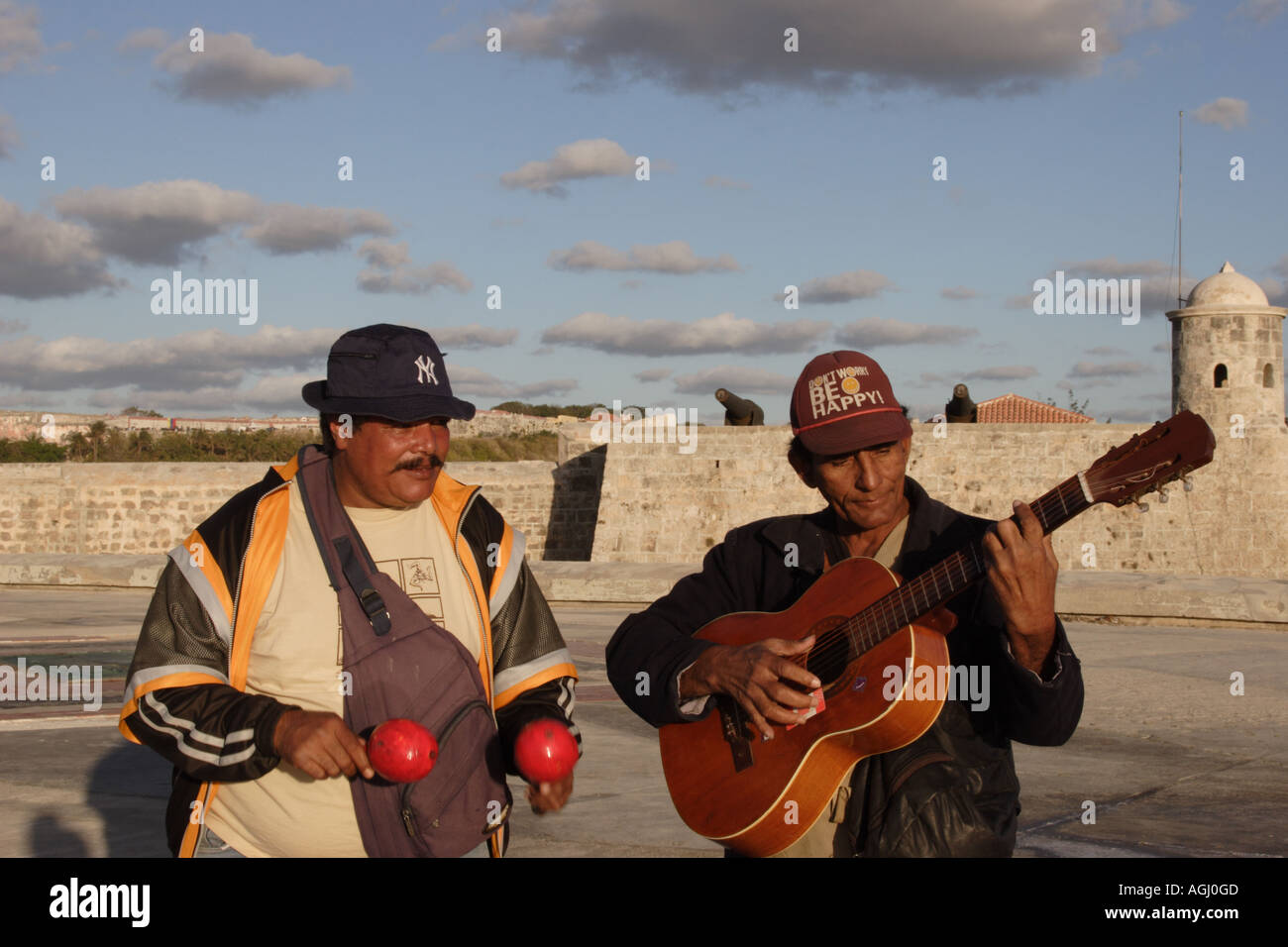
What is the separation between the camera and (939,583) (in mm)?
2885

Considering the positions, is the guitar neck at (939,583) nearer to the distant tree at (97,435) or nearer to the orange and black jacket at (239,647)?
the orange and black jacket at (239,647)

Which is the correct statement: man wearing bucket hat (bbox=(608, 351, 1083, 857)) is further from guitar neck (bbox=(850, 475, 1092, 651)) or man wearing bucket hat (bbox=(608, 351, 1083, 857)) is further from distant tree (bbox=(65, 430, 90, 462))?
distant tree (bbox=(65, 430, 90, 462))

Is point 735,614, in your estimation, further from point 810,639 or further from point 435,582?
point 435,582

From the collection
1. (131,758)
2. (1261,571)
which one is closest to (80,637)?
(131,758)

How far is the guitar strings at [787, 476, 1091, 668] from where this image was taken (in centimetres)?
278

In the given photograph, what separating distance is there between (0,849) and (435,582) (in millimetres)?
2829

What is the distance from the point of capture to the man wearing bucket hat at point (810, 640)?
275 centimetres

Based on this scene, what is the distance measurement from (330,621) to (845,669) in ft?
3.76

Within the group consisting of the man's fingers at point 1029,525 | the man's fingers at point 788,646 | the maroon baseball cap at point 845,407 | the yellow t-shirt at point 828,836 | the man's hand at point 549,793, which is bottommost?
the yellow t-shirt at point 828,836

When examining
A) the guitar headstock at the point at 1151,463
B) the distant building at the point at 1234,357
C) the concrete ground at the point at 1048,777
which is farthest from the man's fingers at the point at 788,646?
the distant building at the point at 1234,357

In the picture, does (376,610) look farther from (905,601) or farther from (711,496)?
(711,496)

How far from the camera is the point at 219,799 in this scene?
277 centimetres

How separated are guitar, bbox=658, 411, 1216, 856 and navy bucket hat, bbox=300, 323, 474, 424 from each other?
0.97 metres

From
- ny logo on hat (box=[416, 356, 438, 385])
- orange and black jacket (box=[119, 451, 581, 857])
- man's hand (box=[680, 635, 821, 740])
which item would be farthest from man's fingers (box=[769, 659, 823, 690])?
ny logo on hat (box=[416, 356, 438, 385])
